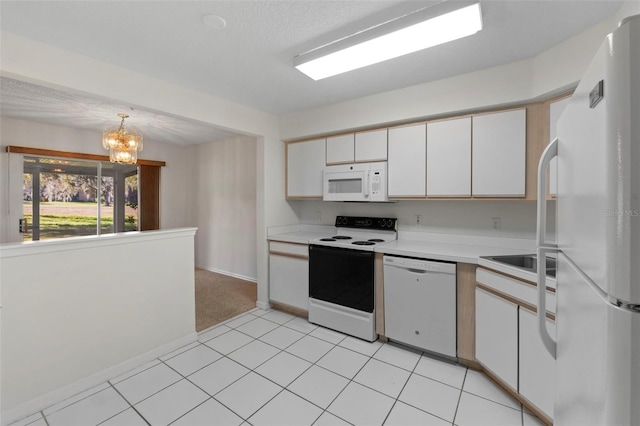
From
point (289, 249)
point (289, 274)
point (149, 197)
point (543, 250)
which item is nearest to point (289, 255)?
point (289, 249)

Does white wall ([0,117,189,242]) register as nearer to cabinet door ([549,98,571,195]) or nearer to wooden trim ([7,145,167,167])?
wooden trim ([7,145,167,167])

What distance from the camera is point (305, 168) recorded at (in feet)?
11.5

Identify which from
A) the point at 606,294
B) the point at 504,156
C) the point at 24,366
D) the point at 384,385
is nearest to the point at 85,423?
the point at 24,366

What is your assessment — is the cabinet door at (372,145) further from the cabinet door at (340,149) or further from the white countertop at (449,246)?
the white countertop at (449,246)

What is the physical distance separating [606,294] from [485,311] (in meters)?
1.82

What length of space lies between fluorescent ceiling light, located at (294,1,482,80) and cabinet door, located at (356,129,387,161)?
35.3 inches

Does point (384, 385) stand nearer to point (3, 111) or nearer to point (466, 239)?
point (466, 239)

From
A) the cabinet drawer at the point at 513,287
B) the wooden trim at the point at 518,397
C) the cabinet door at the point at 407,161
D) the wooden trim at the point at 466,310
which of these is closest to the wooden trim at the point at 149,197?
the cabinet door at the point at 407,161

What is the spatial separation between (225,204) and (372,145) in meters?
3.13

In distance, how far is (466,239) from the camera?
2.78 meters

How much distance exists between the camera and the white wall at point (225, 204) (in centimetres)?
468

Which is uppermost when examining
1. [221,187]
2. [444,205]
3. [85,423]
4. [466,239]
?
[221,187]

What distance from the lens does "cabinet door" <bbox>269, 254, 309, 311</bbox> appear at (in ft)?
10.4

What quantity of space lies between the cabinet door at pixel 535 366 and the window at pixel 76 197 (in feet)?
18.8
